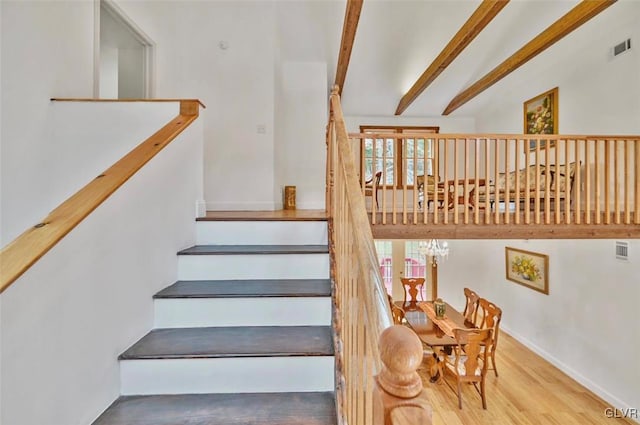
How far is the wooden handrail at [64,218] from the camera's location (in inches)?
39.0

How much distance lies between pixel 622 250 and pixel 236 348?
16.0ft

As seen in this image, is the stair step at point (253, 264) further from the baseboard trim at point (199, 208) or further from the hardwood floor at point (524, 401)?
the hardwood floor at point (524, 401)

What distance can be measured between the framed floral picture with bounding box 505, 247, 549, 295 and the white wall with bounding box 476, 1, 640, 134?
2131 millimetres

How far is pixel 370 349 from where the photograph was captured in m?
0.76

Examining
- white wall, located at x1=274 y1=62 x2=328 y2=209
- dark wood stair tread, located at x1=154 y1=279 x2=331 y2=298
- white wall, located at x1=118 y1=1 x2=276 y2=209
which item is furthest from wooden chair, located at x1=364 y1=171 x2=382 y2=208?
dark wood stair tread, located at x1=154 y1=279 x2=331 y2=298

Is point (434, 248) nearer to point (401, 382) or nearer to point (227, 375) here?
point (227, 375)

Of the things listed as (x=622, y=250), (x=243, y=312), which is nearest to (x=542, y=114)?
(x=622, y=250)

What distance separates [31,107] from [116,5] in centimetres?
167

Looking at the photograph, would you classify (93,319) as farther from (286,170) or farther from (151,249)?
(286,170)

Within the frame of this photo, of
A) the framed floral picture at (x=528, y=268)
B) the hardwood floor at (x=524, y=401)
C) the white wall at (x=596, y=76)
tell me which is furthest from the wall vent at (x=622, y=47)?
the hardwood floor at (x=524, y=401)

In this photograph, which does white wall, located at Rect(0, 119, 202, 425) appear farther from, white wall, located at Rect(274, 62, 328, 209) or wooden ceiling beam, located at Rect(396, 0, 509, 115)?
wooden ceiling beam, located at Rect(396, 0, 509, 115)

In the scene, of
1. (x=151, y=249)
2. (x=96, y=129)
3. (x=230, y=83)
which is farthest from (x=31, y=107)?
(x=230, y=83)

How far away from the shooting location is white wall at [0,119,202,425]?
1.05 m

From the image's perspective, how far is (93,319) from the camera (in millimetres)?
1364
